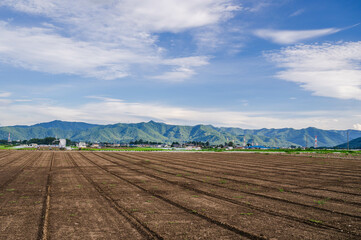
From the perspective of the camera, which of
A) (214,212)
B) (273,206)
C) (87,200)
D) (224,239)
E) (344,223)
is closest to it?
(224,239)

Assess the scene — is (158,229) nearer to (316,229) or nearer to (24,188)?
(316,229)

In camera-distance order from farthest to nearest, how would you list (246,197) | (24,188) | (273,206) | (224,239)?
(24,188) → (246,197) → (273,206) → (224,239)

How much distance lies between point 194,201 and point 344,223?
7486 millimetres

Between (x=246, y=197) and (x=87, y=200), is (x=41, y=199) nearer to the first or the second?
(x=87, y=200)

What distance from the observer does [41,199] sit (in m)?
15.7

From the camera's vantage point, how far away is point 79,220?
37.9 feet

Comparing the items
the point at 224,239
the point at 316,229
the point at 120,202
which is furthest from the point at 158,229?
the point at 316,229

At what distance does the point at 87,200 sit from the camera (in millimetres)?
15352

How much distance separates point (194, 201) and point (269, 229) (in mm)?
5654

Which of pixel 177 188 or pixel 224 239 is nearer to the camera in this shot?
pixel 224 239

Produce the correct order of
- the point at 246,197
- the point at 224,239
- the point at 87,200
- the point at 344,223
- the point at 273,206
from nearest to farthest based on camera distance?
the point at 224,239
the point at 344,223
the point at 273,206
the point at 87,200
the point at 246,197

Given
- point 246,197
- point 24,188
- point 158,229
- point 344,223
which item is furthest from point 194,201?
point 24,188

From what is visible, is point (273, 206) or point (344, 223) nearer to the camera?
point (344, 223)

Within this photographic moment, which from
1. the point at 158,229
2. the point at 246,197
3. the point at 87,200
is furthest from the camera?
the point at 246,197
